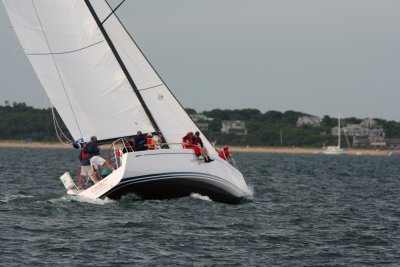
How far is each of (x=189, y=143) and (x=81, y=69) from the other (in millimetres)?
3816

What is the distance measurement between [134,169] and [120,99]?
3.44 meters

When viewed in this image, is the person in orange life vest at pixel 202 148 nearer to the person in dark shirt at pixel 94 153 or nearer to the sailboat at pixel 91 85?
the sailboat at pixel 91 85

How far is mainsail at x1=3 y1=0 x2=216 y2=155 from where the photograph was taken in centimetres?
2681

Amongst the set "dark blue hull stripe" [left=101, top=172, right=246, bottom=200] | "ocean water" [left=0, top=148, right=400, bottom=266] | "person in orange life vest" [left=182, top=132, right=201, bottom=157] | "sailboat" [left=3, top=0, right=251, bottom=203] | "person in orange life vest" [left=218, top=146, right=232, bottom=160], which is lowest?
"ocean water" [left=0, top=148, right=400, bottom=266]

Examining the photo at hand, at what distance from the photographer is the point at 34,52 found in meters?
26.8

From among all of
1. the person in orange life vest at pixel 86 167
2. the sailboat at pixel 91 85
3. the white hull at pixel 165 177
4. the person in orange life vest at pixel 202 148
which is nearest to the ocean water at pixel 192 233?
the white hull at pixel 165 177

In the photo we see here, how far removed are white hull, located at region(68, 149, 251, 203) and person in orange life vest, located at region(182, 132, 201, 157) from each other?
0.20m

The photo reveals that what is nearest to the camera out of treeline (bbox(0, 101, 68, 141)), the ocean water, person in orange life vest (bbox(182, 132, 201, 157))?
the ocean water

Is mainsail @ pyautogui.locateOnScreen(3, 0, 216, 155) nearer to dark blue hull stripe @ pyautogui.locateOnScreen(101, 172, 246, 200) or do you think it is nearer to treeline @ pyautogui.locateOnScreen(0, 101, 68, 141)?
dark blue hull stripe @ pyautogui.locateOnScreen(101, 172, 246, 200)

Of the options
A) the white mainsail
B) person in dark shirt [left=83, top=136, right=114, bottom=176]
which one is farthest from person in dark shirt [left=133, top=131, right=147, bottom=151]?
the white mainsail

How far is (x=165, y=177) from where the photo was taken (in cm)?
2528

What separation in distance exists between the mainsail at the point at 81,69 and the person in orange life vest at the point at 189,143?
0.77 m

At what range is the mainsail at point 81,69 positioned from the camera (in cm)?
2681

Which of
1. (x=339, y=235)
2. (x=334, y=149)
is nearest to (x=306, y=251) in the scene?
(x=339, y=235)
